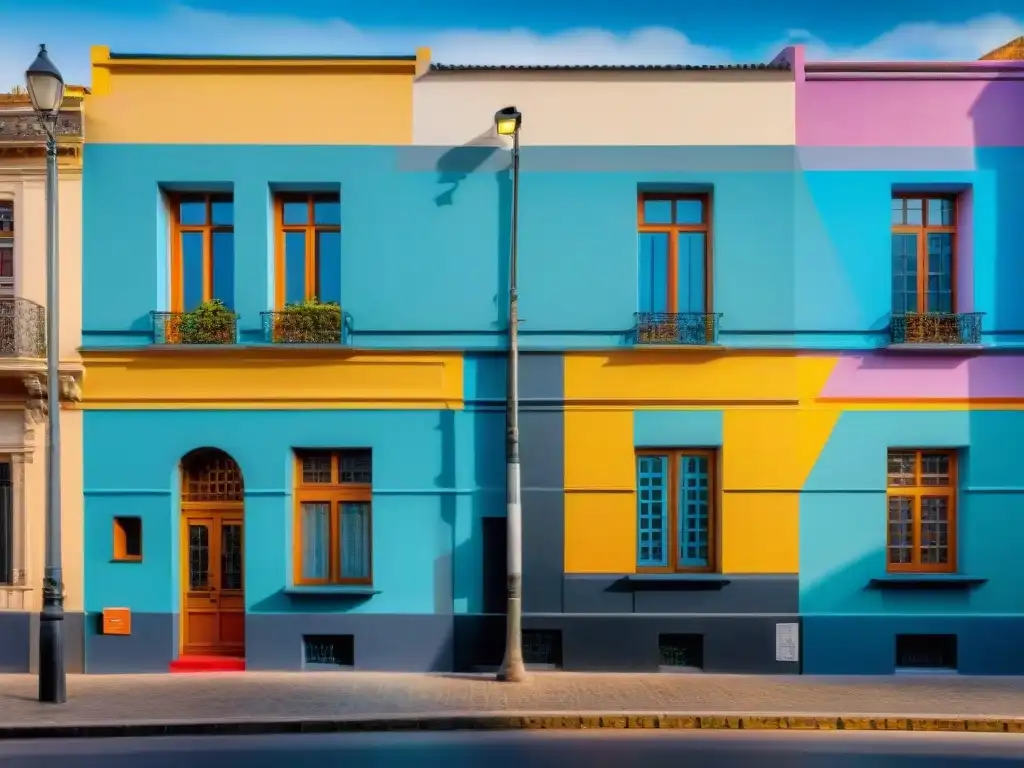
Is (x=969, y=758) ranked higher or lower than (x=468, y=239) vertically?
lower

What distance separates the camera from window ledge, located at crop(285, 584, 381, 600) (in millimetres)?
10758

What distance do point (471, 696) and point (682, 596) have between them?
3441 millimetres

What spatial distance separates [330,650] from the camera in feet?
36.2

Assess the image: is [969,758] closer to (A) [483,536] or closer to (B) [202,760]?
(A) [483,536]

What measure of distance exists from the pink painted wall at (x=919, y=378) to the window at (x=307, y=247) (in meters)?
7.68

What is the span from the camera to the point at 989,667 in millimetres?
10820

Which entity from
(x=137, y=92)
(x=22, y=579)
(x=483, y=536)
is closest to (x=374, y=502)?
(x=483, y=536)

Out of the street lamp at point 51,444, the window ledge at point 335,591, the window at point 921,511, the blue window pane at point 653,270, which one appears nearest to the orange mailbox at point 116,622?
the street lamp at point 51,444

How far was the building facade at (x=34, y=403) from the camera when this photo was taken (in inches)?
426

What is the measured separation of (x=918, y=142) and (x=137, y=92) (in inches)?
462

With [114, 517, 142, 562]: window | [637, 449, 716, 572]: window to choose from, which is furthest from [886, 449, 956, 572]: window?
[114, 517, 142, 562]: window

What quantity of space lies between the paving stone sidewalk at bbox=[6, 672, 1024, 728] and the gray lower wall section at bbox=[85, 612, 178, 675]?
0.26 meters

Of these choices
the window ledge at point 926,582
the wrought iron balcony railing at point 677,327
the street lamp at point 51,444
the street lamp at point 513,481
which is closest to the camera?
the street lamp at point 51,444

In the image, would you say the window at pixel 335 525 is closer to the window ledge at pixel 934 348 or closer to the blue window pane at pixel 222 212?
the blue window pane at pixel 222 212
